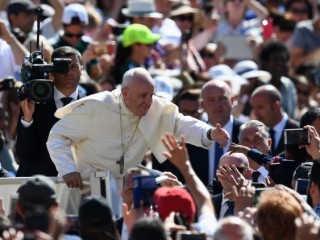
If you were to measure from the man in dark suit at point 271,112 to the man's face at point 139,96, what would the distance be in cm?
300

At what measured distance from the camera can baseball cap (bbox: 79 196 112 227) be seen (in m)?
10.1

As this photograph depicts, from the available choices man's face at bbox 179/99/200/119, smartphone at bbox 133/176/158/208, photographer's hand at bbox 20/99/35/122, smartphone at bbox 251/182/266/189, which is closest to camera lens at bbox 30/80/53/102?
photographer's hand at bbox 20/99/35/122

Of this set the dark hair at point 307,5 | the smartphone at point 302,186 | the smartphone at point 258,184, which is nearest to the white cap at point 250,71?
the dark hair at point 307,5

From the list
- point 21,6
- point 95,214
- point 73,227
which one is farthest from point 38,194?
point 21,6

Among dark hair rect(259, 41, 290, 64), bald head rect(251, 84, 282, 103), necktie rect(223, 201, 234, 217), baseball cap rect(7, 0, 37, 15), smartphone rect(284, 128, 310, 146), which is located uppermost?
baseball cap rect(7, 0, 37, 15)

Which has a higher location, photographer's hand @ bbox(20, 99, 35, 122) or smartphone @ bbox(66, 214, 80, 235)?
photographer's hand @ bbox(20, 99, 35, 122)

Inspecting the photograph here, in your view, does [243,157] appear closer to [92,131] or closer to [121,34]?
[92,131]

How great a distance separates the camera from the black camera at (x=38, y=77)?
1305cm

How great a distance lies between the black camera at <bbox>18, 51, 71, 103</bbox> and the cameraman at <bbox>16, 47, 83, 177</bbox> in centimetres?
31

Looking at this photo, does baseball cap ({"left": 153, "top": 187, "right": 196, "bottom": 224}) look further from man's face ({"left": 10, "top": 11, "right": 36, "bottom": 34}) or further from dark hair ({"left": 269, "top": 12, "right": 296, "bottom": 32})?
dark hair ({"left": 269, "top": 12, "right": 296, "bottom": 32})

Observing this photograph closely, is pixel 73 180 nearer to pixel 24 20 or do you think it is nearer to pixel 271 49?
pixel 24 20

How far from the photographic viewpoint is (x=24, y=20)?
16.7 m

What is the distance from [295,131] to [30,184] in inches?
125

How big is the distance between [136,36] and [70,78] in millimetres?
3354
